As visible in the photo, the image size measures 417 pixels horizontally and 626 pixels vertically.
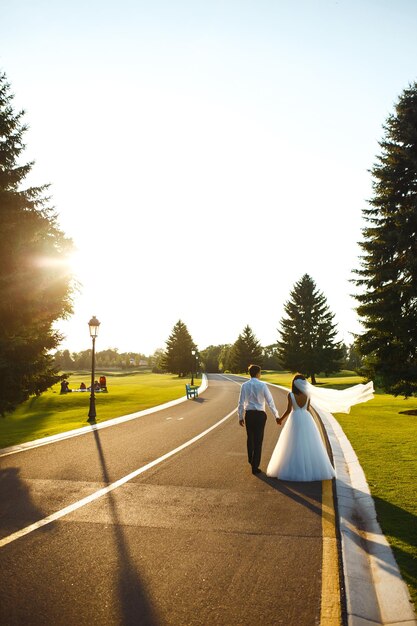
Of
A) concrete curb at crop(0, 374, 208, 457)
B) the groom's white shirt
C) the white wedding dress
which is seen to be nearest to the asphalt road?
the white wedding dress

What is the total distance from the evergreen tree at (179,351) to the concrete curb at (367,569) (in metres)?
88.1

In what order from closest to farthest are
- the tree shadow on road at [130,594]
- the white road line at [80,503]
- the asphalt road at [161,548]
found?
1. the tree shadow on road at [130,594]
2. the asphalt road at [161,548]
3. the white road line at [80,503]

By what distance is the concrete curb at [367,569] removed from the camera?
3.52m

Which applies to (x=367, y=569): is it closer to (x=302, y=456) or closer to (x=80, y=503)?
(x=302, y=456)

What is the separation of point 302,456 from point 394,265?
17.1 meters

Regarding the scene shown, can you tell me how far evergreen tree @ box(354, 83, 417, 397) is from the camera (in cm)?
2080

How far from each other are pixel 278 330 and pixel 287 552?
2229 inches

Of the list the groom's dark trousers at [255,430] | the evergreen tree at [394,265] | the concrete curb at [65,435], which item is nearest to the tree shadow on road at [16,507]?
the concrete curb at [65,435]

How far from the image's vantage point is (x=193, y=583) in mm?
4055

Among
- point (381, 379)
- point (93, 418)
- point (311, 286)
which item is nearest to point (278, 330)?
point (311, 286)

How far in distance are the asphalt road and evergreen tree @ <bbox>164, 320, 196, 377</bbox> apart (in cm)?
8586

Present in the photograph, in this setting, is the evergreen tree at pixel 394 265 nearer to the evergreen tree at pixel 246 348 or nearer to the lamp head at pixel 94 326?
the lamp head at pixel 94 326

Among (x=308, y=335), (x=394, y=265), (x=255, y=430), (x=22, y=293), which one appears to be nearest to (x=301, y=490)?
(x=255, y=430)

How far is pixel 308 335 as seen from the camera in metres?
57.1
